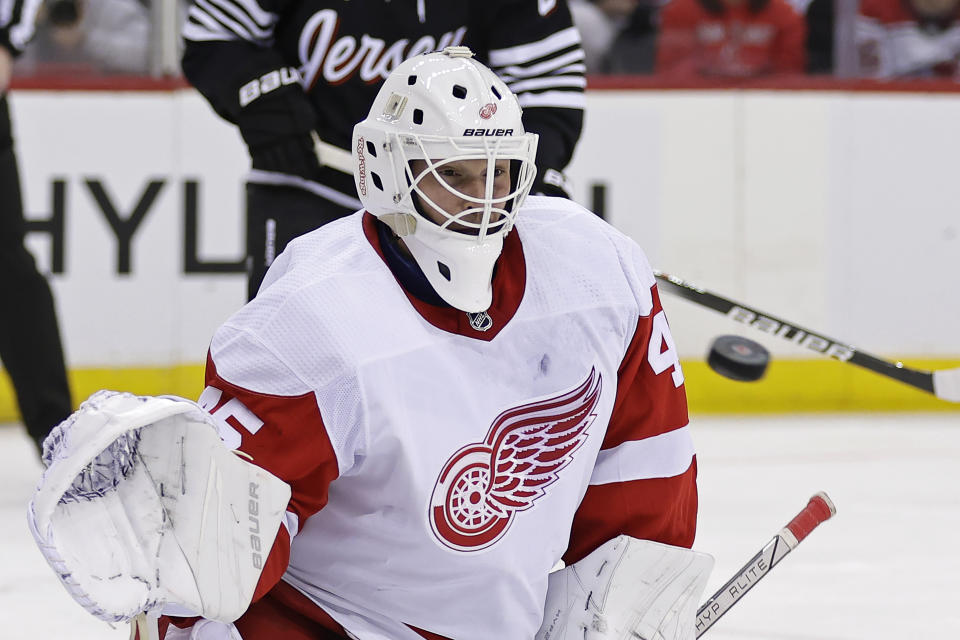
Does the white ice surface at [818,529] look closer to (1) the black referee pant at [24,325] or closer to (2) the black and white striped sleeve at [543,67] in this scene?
(1) the black referee pant at [24,325]

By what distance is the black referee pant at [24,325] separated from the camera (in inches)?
141

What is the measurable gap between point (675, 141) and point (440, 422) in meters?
3.33

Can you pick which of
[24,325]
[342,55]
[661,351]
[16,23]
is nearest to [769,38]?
[16,23]

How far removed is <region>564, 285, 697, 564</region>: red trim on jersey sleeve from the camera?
6.10 ft

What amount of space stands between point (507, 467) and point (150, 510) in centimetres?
41

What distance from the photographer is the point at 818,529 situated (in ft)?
10.9

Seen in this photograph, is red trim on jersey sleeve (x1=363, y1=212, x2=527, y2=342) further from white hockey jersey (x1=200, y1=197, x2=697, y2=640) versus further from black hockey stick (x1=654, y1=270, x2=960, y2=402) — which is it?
black hockey stick (x1=654, y1=270, x2=960, y2=402)

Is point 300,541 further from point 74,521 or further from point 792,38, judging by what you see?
point 792,38

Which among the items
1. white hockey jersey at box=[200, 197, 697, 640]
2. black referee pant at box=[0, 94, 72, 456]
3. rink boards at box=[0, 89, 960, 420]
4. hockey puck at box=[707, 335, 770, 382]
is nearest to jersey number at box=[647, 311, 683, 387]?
white hockey jersey at box=[200, 197, 697, 640]

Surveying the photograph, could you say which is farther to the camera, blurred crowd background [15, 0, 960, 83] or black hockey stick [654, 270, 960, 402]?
blurred crowd background [15, 0, 960, 83]

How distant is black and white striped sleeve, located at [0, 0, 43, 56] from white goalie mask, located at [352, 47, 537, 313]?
1985 millimetres

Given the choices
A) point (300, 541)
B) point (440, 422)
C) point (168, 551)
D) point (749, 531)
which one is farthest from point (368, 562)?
point (749, 531)

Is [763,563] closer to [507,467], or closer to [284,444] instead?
[507,467]

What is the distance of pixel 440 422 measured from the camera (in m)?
1.67
